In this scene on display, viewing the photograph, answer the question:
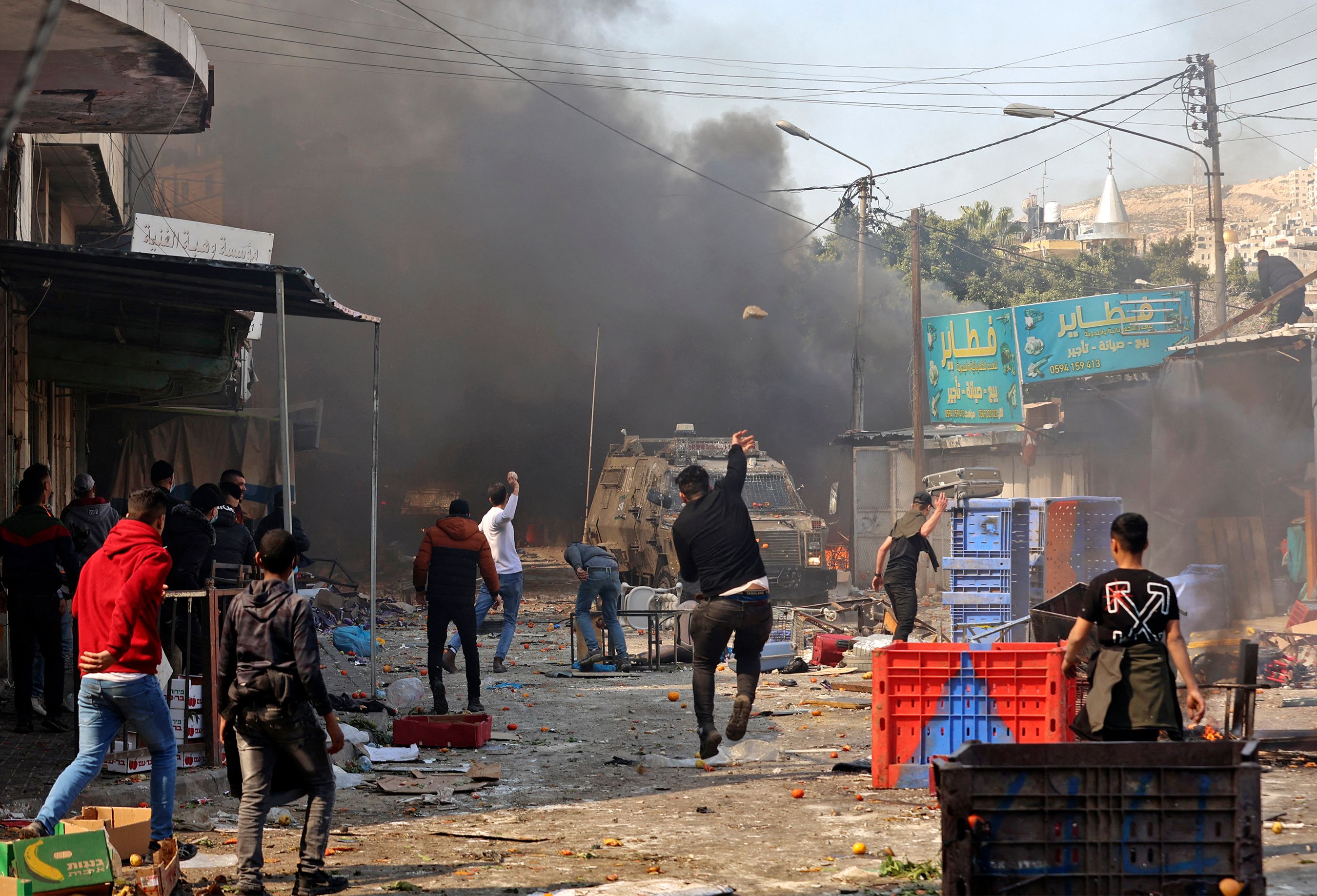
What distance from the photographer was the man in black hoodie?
4379 millimetres

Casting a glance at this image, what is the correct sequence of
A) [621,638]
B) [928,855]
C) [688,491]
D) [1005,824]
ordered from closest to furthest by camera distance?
[1005,824] < [928,855] < [688,491] < [621,638]

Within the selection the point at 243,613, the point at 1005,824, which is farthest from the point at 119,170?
the point at 1005,824

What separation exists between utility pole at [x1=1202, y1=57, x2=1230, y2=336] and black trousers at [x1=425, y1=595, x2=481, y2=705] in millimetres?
16982

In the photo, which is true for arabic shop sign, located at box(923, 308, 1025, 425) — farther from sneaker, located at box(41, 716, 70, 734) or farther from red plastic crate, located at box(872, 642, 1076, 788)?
sneaker, located at box(41, 716, 70, 734)

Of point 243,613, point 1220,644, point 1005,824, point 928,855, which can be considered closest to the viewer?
point 1005,824

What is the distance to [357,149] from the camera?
34.3 m

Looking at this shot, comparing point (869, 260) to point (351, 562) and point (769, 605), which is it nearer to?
point (351, 562)

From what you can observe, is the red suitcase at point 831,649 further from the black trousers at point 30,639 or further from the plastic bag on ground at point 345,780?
the black trousers at point 30,639

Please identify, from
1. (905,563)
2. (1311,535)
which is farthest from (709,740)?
(1311,535)

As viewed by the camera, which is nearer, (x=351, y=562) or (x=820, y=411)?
(x=351, y=562)

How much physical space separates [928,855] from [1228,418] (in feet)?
44.5

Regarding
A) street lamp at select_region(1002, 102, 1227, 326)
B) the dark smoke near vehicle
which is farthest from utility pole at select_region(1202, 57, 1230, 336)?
the dark smoke near vehicle

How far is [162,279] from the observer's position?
7.79 m

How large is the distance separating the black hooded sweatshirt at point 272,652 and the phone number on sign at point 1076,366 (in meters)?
19.6
